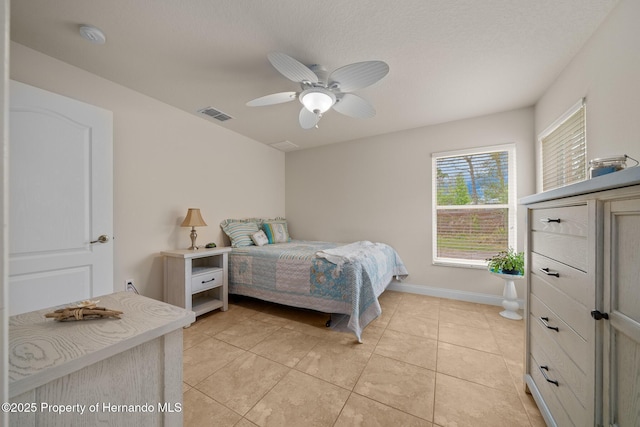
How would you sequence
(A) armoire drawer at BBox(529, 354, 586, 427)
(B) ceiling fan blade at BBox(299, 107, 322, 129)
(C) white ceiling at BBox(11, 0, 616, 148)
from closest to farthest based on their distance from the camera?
(A) armoire drawer at BBox(529, 354, 586, 427) → (C) white ceiling at BBox(11, 0, 616, 148) → (B) ceiling fan blade at BBox(299, 107, 322, 129)

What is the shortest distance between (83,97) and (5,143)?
255cm

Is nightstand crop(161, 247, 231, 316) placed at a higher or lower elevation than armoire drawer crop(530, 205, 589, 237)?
lower

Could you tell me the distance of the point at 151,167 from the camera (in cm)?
259

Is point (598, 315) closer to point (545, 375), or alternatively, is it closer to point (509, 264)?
point (545, 375)

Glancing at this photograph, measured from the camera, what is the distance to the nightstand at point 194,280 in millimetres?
2441

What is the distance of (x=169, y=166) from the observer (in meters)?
2.76

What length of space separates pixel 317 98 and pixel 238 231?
226 centimetres

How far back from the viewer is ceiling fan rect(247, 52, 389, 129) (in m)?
1.59

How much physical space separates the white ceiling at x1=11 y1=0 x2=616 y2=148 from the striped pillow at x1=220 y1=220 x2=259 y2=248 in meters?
1.65

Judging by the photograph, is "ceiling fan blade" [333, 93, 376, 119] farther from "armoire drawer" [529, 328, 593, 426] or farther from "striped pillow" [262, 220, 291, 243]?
"striped pillow" [262, 220, 291, 243]

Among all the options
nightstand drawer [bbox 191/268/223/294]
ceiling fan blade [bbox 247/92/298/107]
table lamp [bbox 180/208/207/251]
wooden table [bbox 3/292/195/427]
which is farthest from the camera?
table lamp [bbox 180/208/207/251]

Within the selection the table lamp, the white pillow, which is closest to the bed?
the white pillow

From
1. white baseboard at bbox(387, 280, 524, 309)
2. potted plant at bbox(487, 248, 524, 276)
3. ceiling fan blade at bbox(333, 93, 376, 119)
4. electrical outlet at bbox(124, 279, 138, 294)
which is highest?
ceiling fan blade at bbox(333, 93, 376, 119)

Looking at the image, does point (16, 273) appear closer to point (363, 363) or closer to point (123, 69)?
point (123, 69)
